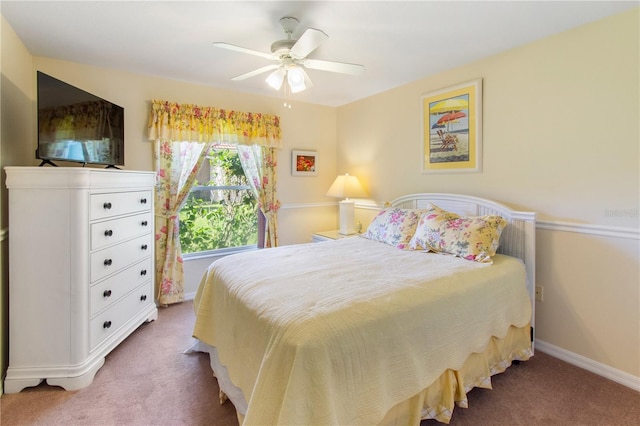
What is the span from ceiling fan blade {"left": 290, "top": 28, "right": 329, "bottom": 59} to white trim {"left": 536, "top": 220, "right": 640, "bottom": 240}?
6.87 feet

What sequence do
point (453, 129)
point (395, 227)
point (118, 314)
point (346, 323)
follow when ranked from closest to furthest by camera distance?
point (346, 323)
point (118, 314)
point (395, 227)
point (453, 129)

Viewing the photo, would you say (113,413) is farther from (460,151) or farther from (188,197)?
(460,151)

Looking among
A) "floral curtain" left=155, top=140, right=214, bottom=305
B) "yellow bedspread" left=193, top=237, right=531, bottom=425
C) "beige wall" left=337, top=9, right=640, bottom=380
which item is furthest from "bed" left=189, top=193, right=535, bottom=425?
"floral curtain" left=155, top=140, right=214, bottom=305

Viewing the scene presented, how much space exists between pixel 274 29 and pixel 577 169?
2.37m

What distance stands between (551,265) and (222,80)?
3.43 meters

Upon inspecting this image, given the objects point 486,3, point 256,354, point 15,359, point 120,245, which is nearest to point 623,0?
point 486,3

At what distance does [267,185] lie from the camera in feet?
12.5

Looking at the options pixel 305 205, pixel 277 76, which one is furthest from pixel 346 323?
pixel 305 205

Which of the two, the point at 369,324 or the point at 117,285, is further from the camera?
the point at 117,285

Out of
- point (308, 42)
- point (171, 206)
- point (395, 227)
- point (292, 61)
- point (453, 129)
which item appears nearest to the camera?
point (308, 42)

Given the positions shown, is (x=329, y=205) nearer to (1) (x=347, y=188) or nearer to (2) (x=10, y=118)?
(1) (x=347, y=188)

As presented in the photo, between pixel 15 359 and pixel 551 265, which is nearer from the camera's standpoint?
pixel 15 359

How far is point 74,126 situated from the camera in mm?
2258

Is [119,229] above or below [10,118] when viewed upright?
below
